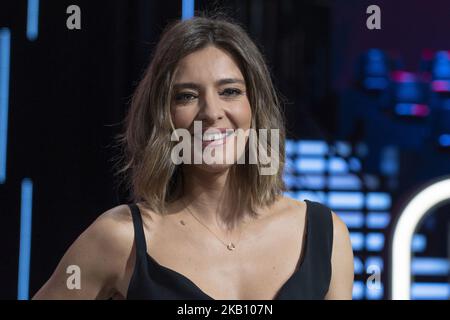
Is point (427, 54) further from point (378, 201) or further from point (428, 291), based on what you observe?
point (428, 291)

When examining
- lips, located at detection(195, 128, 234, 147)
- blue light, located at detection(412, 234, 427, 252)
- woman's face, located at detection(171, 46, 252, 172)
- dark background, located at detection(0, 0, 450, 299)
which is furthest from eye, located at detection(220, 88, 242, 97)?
blue light, located at detection(412, 234, 427, 252)

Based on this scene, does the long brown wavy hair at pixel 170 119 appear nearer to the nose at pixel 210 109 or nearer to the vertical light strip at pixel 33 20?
the nose at pixel 210 109

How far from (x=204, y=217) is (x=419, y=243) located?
1194mm

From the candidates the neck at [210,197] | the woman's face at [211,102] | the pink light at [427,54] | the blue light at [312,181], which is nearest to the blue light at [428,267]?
the blue light at [312,181]

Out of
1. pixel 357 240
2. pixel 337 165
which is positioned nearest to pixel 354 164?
pixel 337 165

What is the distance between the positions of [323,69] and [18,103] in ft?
3.90

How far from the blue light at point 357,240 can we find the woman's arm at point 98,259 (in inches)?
45.5

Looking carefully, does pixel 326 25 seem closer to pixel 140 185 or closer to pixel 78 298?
pixel 140 185

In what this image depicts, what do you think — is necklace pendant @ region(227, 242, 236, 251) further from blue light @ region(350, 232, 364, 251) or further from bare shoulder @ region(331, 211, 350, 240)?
blue light @ region(350, 232, 364, 251)

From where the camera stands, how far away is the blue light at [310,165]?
2.93 m

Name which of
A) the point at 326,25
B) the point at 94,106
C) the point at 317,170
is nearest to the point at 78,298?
the point at 94,106

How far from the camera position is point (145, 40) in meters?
2.86

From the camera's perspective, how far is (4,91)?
285cm

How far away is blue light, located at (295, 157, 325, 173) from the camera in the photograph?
2928mm
